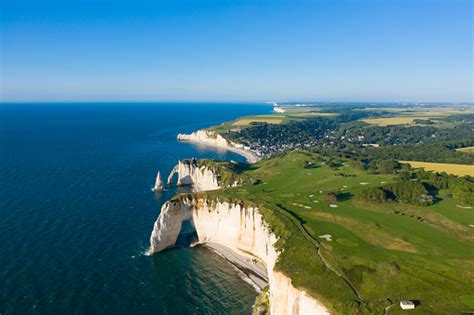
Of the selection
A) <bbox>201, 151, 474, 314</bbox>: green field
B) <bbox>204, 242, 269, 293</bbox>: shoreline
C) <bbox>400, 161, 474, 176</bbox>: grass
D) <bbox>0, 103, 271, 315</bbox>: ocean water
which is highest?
<bbox>400, 161, 474, 176</bbox>: grass

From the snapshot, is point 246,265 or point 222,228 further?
point 222,228

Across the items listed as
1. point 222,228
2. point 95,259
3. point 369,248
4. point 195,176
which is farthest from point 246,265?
point 195,176

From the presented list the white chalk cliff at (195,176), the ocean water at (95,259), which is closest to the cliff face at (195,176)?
the white chalk cliff at (195,176)

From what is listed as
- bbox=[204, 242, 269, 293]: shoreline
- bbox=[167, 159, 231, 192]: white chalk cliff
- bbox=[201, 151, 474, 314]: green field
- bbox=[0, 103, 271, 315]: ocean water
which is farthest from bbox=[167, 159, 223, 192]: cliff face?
bbox=[204, 242, 269, 293]: shoreline

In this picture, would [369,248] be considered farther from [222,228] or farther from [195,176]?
[195,176]

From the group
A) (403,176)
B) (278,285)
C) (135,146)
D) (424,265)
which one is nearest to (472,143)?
(403,176)

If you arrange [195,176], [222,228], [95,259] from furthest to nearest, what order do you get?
[195,176], [222,228], [95,259]

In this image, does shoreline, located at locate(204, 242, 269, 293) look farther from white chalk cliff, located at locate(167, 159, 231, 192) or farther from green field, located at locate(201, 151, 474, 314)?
white chalk cliff, located at locate(167, 159, 231, 192)
